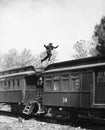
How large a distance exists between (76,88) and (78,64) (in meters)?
1.33

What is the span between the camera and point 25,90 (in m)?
22.0

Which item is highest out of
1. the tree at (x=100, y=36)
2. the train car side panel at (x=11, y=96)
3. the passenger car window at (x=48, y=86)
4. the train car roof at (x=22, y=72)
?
the tree at (x=100, y=36)

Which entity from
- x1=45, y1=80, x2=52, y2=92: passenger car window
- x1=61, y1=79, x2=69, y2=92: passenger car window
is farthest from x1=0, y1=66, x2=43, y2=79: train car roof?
x1=61, y1=79, x2=69, y2=92: passenger car window

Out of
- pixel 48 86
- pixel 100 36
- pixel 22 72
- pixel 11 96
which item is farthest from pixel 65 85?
pixel 100 36

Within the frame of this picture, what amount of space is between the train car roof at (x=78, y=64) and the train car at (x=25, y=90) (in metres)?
2.44

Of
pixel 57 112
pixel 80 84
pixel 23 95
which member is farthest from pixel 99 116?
pixel 23 95

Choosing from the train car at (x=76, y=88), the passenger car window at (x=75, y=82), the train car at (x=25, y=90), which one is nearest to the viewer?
the train car at (x=76, y=88)

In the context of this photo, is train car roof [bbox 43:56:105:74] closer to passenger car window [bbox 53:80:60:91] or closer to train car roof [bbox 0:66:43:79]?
passenger car window [bbox 53:80:60:91]

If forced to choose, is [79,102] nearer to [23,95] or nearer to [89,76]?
[89,76]

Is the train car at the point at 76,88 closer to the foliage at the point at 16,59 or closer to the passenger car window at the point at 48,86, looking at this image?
the passenger car window at the point at 48,86

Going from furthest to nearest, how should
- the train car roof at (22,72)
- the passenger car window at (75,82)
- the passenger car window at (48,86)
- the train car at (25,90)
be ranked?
the train car roof at (22,72) < the train car at (25,90) < the passenger car window at (48,86) < the passenger car window at (75,82)

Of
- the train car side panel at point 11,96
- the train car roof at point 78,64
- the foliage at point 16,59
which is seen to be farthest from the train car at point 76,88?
the foliage at point 16,59

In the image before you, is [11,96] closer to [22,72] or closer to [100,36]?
[22,72]

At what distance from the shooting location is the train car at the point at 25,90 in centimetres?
2165
